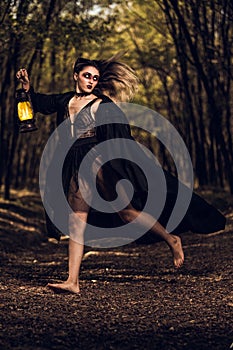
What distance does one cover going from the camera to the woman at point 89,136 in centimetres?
698

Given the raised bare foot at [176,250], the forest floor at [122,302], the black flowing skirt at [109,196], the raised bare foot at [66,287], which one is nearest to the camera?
the forest floor at [122,302]

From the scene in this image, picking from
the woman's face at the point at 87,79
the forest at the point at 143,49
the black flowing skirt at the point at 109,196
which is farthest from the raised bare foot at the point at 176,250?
the forest at the point at 143,49

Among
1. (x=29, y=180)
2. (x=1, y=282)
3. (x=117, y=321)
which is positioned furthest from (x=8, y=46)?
(x=29, y=180)

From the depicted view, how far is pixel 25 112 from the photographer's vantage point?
7.23m

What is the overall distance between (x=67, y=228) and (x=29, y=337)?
2444 millimetres

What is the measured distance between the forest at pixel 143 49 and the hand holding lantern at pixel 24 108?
750cm

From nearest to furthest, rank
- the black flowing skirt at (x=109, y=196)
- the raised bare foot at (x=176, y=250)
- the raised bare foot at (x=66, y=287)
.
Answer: the raised bare foot at (x=66, y=287)
the black flowing skirt at (x=109, y=196)
the raised bare foot at (x=176, y=250)

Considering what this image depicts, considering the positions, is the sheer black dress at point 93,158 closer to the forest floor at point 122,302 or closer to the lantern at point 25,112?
the lantern at point 25,112

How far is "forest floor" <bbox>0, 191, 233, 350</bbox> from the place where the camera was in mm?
4914

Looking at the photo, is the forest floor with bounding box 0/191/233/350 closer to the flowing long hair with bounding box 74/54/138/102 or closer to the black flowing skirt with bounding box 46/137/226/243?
the black flowing skirt with bounding box 46/137/226/243

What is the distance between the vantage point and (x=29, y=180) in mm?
39438

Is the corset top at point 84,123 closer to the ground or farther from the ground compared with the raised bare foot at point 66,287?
farther from the ground

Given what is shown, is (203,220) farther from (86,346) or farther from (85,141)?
(86,346)

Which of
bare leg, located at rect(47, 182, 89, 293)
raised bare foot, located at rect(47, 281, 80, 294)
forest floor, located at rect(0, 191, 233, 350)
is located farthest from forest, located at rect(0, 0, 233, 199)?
raised bare foot, located at rect(47, 281, 80, 294)
